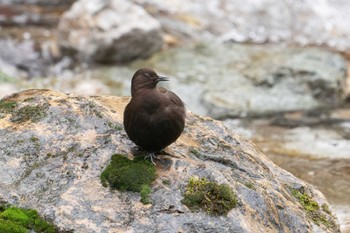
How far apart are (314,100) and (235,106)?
1931 mm

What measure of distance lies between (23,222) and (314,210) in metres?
2.75

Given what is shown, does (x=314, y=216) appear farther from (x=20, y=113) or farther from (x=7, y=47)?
(x=7, y=47)

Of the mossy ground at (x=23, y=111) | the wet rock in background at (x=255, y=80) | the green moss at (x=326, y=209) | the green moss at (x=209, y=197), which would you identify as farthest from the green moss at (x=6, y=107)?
the wet rock in background at (x=255, y=80)

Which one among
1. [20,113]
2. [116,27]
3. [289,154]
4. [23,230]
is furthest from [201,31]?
[23,230]

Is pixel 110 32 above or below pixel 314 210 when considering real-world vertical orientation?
below

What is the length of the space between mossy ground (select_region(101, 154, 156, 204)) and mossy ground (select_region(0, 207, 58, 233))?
2.06ft

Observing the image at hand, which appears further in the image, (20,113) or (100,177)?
(20,113)

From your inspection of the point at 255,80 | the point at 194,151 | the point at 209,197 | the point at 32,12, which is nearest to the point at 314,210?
the point at 194,151

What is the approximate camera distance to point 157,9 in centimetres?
1895

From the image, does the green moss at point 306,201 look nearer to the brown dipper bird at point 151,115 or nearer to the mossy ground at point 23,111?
the brown dipper bird at point 151,115

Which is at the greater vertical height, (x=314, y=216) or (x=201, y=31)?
(x=314, y=216)

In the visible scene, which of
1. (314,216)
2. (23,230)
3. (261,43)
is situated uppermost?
(23,230)

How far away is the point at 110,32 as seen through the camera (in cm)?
1518

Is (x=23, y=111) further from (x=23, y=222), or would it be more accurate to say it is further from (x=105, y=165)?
(x=23, y=222)
